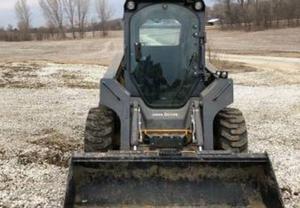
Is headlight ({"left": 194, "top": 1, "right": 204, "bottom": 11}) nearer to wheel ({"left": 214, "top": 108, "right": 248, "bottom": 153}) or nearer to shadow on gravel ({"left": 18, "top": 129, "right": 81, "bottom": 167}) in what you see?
wheel ({"left": 214, "top": 108, "right": 248, "bottom": 153})

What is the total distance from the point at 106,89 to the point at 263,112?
7018 millimetres

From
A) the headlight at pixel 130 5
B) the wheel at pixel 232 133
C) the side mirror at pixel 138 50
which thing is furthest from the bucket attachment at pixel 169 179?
the headlight at pixel 130 5

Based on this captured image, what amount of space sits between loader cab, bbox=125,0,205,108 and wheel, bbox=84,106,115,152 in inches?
26.9

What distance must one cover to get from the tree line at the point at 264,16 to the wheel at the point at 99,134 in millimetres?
59924

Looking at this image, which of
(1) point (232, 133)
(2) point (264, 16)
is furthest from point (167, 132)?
(2) point (264, 16)

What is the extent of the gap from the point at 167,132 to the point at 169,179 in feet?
3.98

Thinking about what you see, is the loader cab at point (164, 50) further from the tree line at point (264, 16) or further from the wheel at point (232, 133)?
the tree line at point (264, 16)

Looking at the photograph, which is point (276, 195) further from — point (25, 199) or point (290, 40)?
point (290, 40)

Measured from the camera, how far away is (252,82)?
751 inches

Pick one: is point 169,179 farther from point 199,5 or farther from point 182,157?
point 199,5

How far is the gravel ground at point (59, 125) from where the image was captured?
7395 mm

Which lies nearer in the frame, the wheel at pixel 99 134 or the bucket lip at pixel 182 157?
the bucket lip at pixel 182 157

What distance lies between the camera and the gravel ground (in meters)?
7.39

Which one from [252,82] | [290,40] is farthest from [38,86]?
[290,40]
